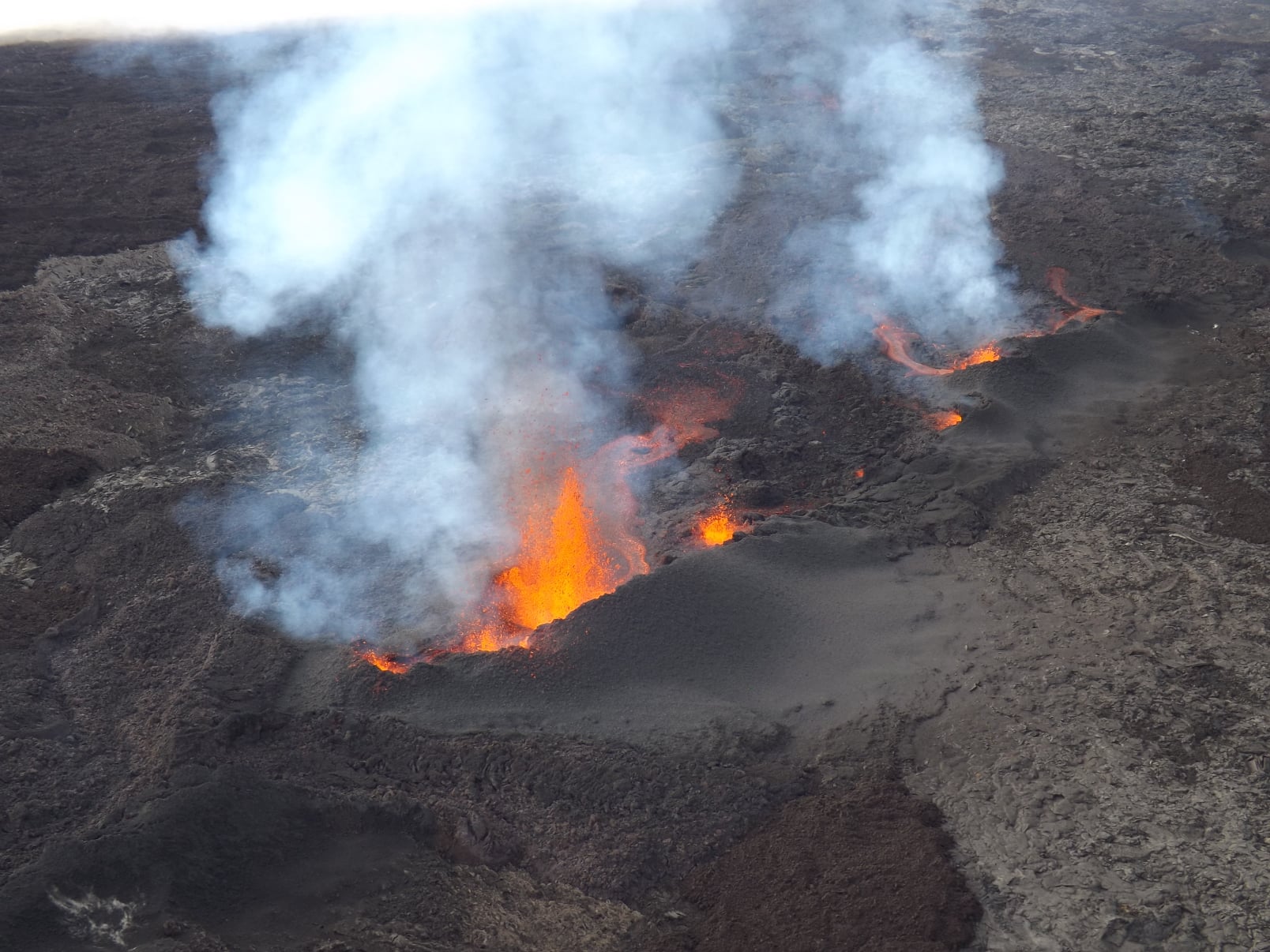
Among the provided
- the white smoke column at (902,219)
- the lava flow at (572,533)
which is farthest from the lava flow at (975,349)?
the lava flow at (572,533)

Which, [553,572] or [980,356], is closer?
[553,572]

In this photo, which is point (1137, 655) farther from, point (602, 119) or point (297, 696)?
point (602, 119)

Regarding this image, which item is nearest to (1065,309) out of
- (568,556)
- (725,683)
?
(568,556)

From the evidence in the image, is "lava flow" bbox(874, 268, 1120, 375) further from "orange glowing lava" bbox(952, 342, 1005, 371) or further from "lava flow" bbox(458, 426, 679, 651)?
"lava flow" bbox(458, 426, 679, 651)

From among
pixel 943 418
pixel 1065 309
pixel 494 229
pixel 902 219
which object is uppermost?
pixel 494 229

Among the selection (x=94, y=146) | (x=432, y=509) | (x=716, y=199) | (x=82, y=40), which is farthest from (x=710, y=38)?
(x=432, y=509)

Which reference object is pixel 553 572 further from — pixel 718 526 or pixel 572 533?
pixel 718 526

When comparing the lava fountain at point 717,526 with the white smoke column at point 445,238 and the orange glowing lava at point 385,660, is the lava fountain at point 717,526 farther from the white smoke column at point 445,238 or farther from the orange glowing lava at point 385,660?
the orange glowing lava at point 385,660

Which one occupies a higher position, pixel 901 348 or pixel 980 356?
pixel 901 348
